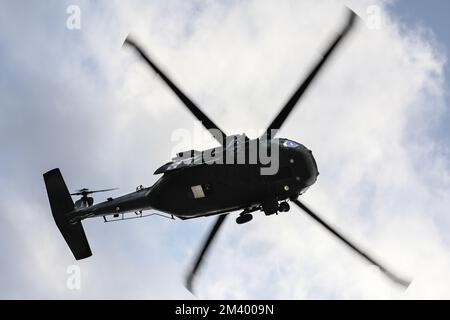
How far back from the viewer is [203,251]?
2525 cm

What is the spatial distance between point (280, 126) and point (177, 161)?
5117 mm

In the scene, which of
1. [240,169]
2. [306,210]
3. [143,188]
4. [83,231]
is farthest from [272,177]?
[83,231]

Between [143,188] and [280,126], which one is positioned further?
[143,188]

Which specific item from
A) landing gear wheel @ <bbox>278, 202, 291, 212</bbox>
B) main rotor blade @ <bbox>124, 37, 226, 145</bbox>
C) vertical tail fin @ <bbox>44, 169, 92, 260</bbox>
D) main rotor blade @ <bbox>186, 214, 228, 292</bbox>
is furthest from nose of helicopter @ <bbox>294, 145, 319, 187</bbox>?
vertical tail fin @ <bbox>44, 169, 92, 260</bbox>

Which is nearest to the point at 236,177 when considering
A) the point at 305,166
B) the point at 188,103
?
the point at 305,166

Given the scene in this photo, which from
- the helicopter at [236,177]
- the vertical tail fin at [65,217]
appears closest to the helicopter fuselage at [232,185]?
the helicopter at [236,177]

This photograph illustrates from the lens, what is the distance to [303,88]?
2084cm

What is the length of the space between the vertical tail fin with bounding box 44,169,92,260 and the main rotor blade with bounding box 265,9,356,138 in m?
15.0

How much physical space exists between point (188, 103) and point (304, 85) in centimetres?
509

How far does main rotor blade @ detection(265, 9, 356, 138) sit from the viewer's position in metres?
20.2

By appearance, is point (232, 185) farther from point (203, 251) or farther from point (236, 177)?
point (203, 251)

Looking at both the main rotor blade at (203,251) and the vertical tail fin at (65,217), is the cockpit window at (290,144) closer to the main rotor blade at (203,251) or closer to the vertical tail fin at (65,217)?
the main rotor blade at (203,251)
